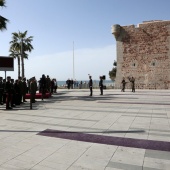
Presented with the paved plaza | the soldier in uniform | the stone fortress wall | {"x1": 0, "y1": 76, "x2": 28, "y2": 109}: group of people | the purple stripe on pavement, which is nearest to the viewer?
the paved plaza

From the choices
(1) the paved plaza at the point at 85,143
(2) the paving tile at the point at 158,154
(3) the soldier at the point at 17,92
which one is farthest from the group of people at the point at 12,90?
(2) the paving tile at the point at 158,154

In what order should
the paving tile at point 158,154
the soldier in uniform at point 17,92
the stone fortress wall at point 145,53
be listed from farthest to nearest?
the stone fortress wall at point 145,53
the soldier in uniform at point 17,92
the paving tile at point 158,154

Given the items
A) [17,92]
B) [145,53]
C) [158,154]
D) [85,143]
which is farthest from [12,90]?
[145,53]

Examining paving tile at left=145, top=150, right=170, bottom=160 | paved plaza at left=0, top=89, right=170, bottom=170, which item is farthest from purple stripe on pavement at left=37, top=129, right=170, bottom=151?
paving tile at left=145, top=150, right=170, bottom=160

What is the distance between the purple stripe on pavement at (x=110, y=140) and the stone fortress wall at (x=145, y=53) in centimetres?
2589

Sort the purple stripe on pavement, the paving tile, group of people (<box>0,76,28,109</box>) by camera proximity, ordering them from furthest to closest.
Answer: group of people (<box>0,76,28,109</box>) < the purple stripe on pavement < the paving tile

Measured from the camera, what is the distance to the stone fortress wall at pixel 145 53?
104 ft

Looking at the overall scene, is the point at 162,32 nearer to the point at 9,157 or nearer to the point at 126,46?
the point at 126,46

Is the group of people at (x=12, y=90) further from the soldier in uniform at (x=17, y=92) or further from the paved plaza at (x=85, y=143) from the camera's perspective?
the paved plaza at (x=85, y=143)

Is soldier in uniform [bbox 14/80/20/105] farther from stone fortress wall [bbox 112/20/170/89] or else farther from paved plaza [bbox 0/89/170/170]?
stone fortress wall [bbox 112/20/170/89]

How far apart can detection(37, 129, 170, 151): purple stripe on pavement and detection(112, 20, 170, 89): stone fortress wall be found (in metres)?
25.9

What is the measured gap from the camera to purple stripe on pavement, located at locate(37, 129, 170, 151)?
6100mm

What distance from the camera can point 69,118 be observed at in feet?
33.0

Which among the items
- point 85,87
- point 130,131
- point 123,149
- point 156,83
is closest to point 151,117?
point 130,131
